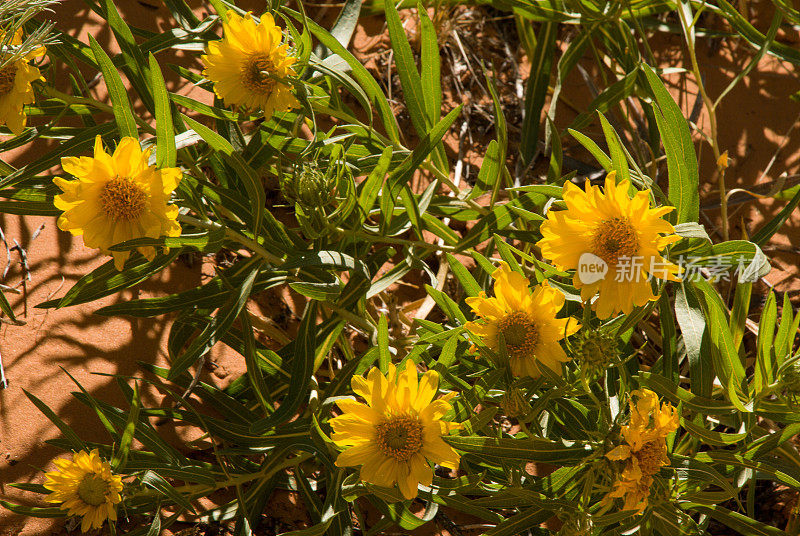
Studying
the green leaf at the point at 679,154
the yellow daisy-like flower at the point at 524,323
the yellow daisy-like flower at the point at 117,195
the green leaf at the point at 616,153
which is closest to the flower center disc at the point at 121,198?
the yellow daisy-like flower at the point at 117,195

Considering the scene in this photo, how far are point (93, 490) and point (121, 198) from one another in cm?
56

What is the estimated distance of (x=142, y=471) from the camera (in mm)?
1358

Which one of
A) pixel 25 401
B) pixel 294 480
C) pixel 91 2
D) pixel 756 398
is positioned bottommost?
pixel 294 480

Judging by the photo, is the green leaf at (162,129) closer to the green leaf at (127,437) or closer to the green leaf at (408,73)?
the green leaf at (127,437)

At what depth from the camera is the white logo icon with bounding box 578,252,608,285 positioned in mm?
1058

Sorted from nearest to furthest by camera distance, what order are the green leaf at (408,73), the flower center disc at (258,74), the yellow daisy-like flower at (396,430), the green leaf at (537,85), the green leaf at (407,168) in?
the yellow daisy-like flower at (396,430), the flower center disc at (258,74), the green leaf at (407,168), the green leaf at (408,73), the green leaf at (537,85)

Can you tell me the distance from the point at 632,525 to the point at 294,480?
0.76 metres

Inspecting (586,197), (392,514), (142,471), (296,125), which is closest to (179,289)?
(142,471)

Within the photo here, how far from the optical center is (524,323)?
3.83ft

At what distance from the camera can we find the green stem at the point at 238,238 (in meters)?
1.23

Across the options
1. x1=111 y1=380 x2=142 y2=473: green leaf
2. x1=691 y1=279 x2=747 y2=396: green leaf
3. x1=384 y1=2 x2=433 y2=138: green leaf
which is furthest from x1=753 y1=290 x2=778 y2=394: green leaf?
x1=111 y1=380 x2=142 y2=473: green leaf

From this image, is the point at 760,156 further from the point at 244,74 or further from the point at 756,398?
the point at 244,74

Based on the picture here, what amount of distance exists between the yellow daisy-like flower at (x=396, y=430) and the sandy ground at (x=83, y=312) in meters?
0.73

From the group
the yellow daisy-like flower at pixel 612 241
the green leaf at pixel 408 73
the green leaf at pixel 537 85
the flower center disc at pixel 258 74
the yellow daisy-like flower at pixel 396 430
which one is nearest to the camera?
the yellow daisy-like flower at pixel 612 241
